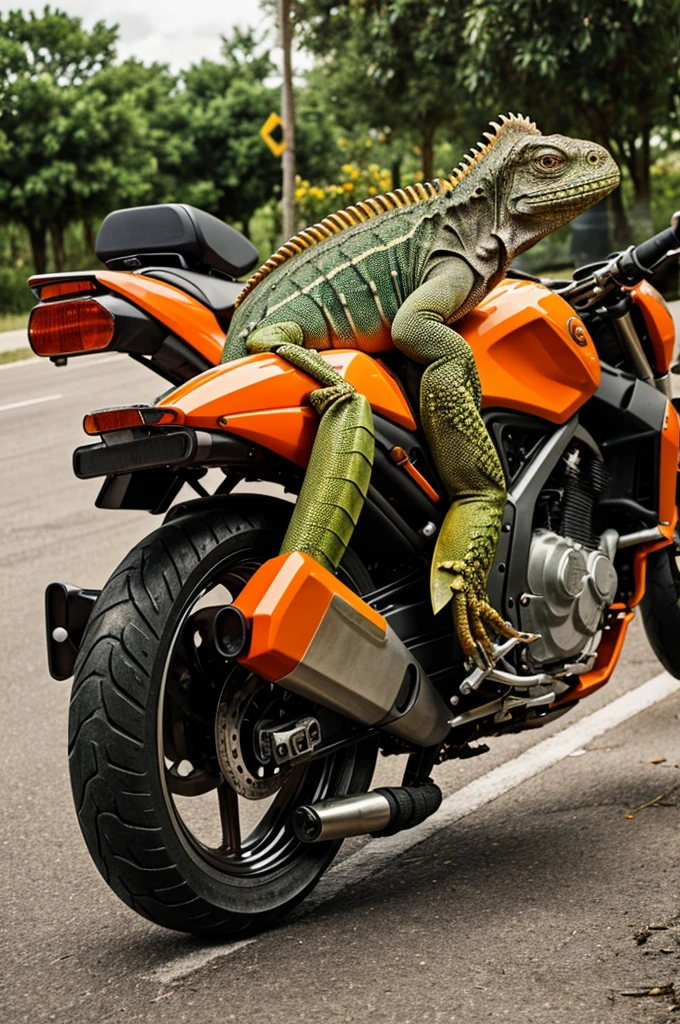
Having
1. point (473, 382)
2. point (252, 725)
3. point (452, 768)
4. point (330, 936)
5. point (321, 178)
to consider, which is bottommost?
point (321, 178)

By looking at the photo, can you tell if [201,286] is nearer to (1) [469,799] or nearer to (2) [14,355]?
(1) [469,799]

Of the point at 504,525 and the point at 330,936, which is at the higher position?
the point at 504,525

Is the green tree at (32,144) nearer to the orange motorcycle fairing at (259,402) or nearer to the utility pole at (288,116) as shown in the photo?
the utility pole at (288,116)

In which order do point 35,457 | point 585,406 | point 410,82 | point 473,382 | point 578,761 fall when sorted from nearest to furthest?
point 473,382, point 585,406, point 578,761, point 35,457, point 410,82

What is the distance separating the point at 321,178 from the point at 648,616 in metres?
48.2

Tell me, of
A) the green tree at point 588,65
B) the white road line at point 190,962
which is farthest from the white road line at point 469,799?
the green tree at point 588,65

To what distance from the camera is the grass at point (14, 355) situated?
1960 centimetres

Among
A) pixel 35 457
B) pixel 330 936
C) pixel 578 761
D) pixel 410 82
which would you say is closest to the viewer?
pixel 330 936

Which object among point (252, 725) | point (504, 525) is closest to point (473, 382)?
point (504, 525)

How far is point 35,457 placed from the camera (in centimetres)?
1092

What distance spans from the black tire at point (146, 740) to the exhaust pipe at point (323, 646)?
4.6 inches

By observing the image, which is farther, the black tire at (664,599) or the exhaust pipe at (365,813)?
the black tire at (664,599)

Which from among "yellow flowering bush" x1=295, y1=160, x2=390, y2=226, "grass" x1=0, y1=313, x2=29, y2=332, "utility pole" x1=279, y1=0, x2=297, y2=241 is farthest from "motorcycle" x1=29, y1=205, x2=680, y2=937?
"utility pole" x1=279, y1=0, x2=297, y2=241

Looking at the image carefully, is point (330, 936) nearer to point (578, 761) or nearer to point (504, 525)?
point (504, 525)
